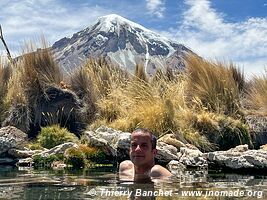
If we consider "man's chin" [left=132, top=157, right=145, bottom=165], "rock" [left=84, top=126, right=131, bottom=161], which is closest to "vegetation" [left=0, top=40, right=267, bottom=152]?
"rock" [left=84, top=126, right=131, bottom=161]

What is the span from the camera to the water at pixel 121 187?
19.1ft

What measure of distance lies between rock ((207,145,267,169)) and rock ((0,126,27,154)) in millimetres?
4391

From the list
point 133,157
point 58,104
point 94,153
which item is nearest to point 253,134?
point 94,153

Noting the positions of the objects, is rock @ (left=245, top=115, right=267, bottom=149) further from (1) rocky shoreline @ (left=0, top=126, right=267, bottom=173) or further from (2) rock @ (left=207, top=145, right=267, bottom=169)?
(2) rock @ (left=207, top=145, right=267, bottom=169)

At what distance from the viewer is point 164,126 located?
12.8 m

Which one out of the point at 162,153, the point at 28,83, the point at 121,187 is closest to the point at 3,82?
the point at 28,83

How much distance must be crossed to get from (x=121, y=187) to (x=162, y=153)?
4.13m

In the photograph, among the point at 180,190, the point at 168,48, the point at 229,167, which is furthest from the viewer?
the point at 168,48

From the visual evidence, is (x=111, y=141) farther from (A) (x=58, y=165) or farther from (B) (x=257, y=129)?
(B) (x=257, y=129)

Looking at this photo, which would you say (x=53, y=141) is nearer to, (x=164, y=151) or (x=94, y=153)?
(x=94, y=153)

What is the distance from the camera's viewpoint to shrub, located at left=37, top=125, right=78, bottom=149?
41.6 ft

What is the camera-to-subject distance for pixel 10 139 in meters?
11.6

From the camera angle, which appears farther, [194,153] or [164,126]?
[164,126]

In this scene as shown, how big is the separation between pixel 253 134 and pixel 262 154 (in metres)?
3.65
